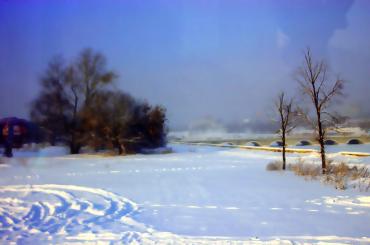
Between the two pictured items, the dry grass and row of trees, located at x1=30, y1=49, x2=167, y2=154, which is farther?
row of trees, located at x1=30, y1=49, x2=167, y2=154

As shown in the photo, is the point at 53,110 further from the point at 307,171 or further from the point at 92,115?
the point at 307,171

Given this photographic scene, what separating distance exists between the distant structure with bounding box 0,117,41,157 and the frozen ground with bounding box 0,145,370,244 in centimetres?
1987

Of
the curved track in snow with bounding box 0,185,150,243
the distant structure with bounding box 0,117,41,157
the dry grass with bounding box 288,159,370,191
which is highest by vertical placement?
the distant structure with bounding box 0,117,41,157

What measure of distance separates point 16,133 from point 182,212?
31107mm

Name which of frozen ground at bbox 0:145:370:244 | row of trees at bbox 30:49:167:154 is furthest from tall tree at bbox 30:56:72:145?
frozen ground at bbox 0:145:370:244

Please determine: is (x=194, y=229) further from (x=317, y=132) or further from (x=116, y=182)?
(x=317, y=132)

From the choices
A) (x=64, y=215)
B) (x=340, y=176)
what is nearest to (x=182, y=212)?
(x=64, y=215)

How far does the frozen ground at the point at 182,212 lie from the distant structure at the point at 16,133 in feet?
65.2

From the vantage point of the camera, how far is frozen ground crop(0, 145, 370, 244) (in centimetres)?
737

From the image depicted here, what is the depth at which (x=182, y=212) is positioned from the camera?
985cm

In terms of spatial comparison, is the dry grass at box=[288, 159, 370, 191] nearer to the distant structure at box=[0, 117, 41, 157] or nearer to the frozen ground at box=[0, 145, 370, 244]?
the frozen ground at box=[0, 145, 370, 244]

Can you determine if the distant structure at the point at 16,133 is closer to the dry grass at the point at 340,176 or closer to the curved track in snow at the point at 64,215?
the curved track in snow at the point at 64,215

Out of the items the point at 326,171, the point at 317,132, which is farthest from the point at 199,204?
the point at 317,132

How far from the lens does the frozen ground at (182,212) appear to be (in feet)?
24.2
